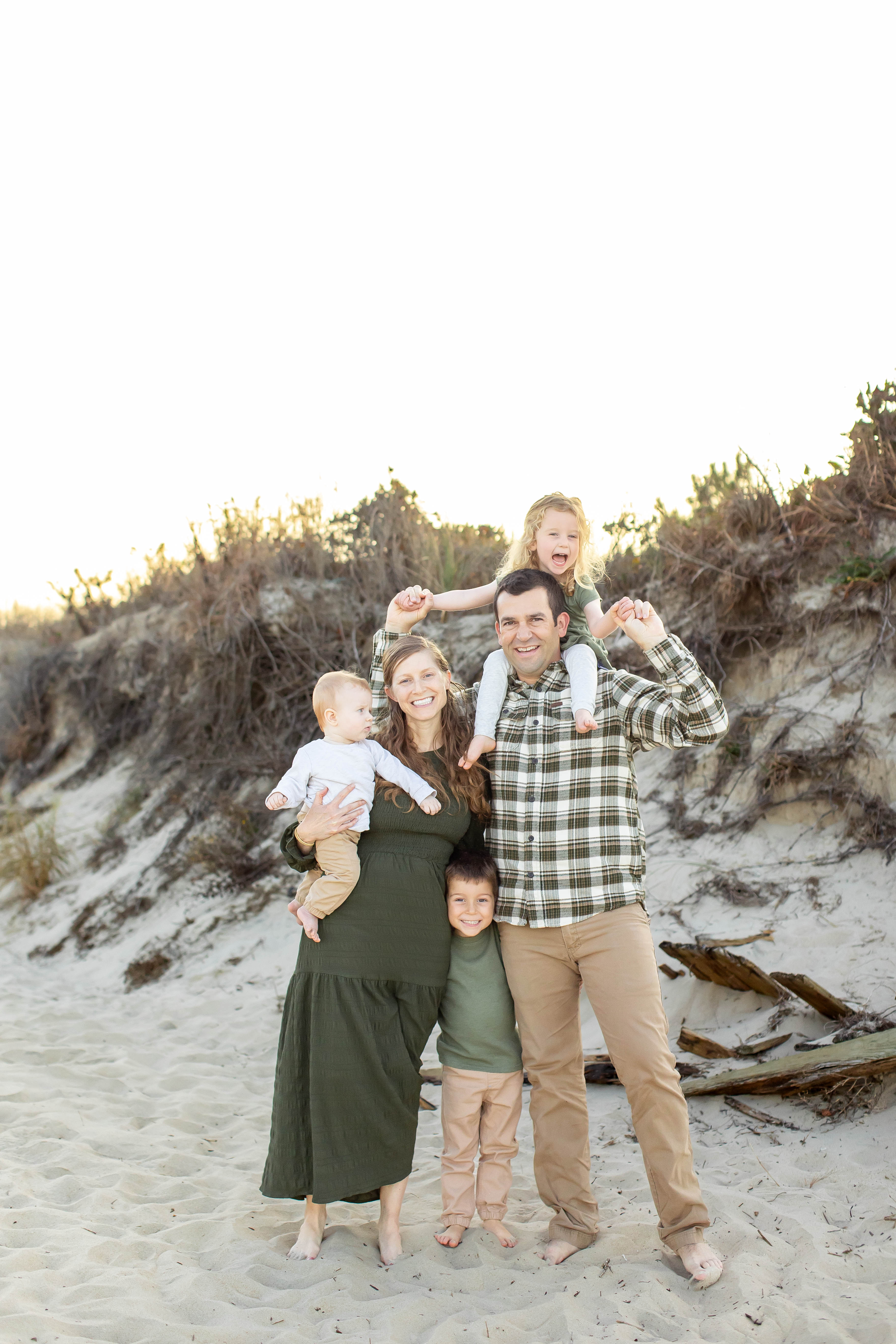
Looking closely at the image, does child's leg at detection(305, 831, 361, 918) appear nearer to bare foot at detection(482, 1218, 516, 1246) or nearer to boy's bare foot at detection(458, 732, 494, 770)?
boy's bare foot at detection(458, 732, 494, 770)

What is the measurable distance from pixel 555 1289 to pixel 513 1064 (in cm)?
64

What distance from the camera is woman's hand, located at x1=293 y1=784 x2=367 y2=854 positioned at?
3025 millimetres

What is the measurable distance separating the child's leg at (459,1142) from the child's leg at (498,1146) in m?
0.03

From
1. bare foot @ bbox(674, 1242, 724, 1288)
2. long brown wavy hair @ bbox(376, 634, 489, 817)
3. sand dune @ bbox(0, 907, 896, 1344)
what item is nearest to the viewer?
sand dune @ bbox(0, 907, 896, 1344)

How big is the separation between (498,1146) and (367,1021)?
655 millimetres

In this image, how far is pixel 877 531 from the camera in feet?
20.4

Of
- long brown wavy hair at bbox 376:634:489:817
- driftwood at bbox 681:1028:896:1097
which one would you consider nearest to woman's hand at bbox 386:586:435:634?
long brown wavy hair at bbox 376:634:489:817

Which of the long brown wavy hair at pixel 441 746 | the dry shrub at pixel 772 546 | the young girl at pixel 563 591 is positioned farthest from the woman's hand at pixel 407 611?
the dry shrub at pixel 772 546

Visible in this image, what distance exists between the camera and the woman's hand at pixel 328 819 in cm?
303

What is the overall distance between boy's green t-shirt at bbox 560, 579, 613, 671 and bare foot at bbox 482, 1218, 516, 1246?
75.9 inches

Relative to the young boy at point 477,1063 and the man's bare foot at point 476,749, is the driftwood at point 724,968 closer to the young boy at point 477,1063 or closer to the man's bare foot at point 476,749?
the young boy at point 477,1063

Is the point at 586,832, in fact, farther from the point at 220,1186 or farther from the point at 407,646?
the point at 220,1186

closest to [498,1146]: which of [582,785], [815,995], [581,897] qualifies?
[581,897]

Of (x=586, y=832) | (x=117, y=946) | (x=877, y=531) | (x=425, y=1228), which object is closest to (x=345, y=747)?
(x=586, y=832)
